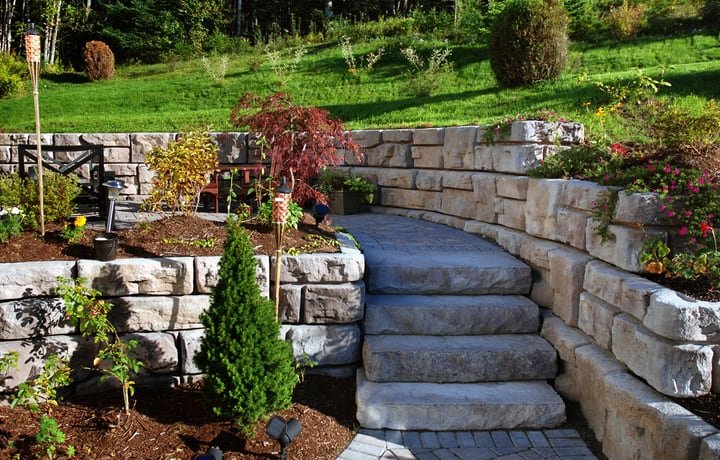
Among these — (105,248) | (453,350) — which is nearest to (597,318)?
(453,350)

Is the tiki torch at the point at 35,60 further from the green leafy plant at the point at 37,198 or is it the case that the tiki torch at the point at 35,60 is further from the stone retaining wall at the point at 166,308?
the stone retaining wall at the point at 166,308

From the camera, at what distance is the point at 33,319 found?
3643 mm

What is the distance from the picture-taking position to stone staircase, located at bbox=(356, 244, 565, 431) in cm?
368

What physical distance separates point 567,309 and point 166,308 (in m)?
2.74

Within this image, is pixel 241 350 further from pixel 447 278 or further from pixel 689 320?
pixel 689 320

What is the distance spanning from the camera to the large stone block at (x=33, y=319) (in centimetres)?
360

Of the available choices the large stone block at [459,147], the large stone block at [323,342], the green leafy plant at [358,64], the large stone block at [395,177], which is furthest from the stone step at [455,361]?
the green leafy plant at [358,64]

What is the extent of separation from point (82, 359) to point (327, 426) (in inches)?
64.0

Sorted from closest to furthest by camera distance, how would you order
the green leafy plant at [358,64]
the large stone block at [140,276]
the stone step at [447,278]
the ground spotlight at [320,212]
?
1. the large stone block at [140,276]
2. the stone step at [447,278]
3. the ground spotlight at [320,212]
4. the green leafy plant at [358,64]

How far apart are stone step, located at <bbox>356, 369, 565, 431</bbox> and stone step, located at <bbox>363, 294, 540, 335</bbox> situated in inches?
22.0

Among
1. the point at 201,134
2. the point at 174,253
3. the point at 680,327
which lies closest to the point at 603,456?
the point at 680,327

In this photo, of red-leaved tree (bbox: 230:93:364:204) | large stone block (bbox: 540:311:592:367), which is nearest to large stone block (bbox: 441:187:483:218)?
red-leaved tree (bbox: 230:93:364:204)

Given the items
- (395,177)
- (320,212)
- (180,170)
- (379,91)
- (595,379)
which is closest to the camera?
Answer: (595,379)

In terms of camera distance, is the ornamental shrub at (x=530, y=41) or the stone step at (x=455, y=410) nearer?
the stone step at (x=455, y=410)
